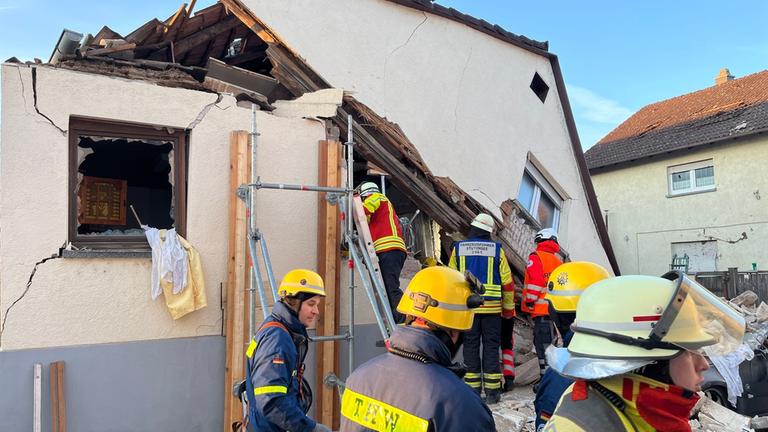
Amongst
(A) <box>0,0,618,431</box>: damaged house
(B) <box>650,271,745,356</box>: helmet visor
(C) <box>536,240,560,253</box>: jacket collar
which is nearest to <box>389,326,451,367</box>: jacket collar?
(B) <box>650,271,745,356</box>: helmet visor

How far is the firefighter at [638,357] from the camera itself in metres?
1.57

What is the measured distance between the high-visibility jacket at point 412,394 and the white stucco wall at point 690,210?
17955mm

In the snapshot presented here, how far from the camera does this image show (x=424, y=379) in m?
2.04

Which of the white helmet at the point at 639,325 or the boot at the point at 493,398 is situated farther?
the boot at the point at 493,398

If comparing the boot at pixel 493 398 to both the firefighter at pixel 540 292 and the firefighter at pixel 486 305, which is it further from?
the firefighter at pixel 540 292

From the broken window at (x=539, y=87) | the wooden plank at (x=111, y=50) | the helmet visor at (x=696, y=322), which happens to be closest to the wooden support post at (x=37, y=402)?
the wooden plank at (x=111, y=50)

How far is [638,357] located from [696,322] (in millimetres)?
256

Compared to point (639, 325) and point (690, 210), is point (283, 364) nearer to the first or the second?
point (639, 325)

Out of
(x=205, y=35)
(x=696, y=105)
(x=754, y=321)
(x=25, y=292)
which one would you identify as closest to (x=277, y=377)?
(x=25, y=292)

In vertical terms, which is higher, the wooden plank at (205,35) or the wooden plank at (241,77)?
the wooden plank at (205,35)

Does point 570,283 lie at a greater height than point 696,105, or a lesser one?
lesser

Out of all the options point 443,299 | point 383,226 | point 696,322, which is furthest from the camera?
point 383,226

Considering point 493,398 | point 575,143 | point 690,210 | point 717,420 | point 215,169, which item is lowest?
point 717,420

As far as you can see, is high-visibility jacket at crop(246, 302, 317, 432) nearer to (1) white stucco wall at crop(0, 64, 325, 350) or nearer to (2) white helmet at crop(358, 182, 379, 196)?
(1) white stucco wall at crop(0, 64, 325, 350)
